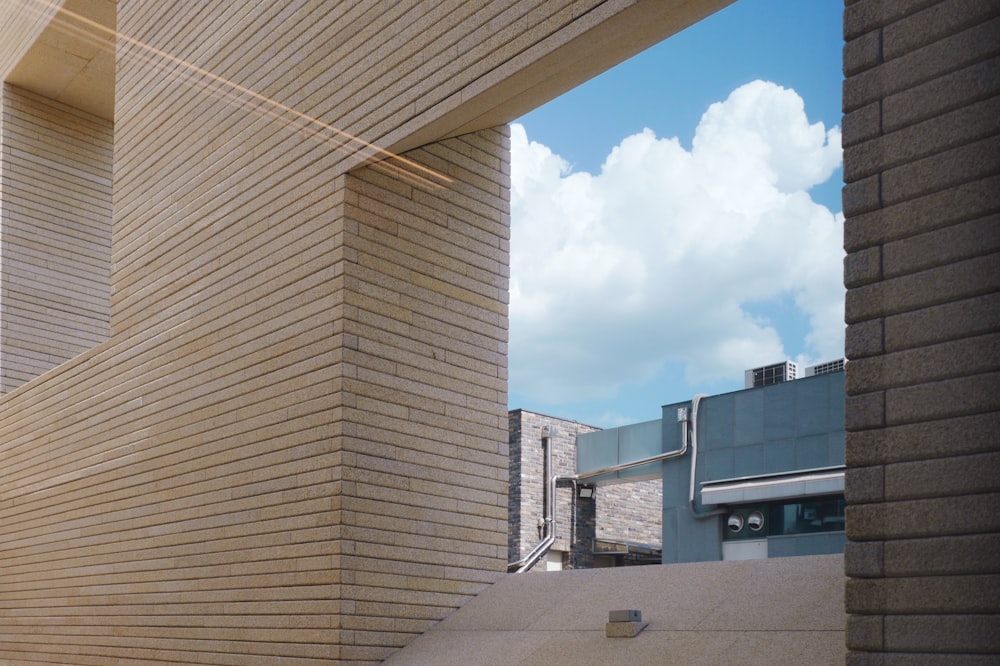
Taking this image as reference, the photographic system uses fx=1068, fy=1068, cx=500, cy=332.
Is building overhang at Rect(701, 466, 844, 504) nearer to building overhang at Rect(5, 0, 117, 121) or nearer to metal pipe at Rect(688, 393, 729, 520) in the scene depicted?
metal pipe at Rect(688, 393, 729, 520)

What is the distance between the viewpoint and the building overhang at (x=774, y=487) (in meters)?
12.7

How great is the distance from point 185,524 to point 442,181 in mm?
2306

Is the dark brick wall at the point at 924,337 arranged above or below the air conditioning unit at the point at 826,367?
below

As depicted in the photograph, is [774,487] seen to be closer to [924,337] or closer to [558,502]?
[558,502]

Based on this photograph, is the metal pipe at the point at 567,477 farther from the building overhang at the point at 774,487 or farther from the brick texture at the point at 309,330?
the brick texture at the point at 309,330

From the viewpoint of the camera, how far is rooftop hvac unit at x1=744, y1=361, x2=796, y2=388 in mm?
15555

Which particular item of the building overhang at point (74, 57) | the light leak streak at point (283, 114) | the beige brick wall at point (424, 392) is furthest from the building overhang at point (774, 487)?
the building overhang at point (74, 57)

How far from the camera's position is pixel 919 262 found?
8.57ft

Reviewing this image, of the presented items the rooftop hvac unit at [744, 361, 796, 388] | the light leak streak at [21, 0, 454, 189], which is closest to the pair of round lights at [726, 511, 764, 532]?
the rooftop hvac unit at [744, 361, 796, 388]

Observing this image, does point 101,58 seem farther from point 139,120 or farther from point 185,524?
point 185,524

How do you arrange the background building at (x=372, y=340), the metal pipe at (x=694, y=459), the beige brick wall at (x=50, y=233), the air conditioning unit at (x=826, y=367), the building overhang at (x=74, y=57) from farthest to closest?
the air conditioning unit at (x=826, y=367) → the metal pipe at (x=694, y=459) → the beige brick wall at (x=50, y=233) → the building overhang at (x=74, y=57) → the background building at (x=372, y=340)

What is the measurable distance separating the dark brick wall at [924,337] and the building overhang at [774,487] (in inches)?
388

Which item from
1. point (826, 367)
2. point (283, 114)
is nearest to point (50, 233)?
point (283, 114)

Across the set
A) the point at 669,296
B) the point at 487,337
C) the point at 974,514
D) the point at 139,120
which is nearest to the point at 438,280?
the point at 487,337
